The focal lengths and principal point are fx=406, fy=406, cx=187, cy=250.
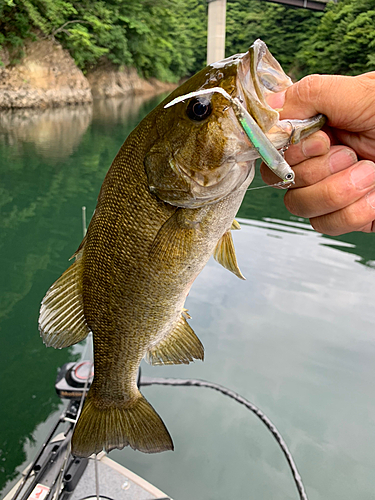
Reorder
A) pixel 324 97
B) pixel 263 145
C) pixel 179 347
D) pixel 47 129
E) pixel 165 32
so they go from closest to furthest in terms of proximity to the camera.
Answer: pixel 263 145 < pixel 324 97 < pixel 179 347 < pixel 47 129 < pixel 165 32

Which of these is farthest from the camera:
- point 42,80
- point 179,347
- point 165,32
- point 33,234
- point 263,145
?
point 165,32

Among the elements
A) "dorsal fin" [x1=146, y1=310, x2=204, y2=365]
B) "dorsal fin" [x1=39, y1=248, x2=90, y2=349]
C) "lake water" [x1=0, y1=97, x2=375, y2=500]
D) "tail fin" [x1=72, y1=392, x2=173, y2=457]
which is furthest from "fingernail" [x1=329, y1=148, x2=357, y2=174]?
"lake water" [x1=0, y1=97, x2=375, y2=500]

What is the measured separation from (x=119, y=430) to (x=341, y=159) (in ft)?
4.38

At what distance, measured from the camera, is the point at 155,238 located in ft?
4.38

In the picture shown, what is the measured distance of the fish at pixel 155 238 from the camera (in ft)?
3.85

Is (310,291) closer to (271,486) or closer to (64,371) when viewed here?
(271,486)

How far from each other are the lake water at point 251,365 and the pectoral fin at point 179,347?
2325 millimetres

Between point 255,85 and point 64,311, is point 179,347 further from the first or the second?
point 255,85

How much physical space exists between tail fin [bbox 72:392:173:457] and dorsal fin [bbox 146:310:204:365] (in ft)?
0.75

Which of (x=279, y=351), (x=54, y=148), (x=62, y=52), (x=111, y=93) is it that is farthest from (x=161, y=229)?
(x=111, y=93)

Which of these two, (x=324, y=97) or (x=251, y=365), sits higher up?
(x=324, y=97)

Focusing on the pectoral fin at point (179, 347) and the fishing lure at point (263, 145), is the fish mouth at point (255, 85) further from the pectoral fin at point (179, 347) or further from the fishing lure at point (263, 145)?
the pectoral fin at point (179, 347)

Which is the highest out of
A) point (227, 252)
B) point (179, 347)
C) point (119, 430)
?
point (227, 252)

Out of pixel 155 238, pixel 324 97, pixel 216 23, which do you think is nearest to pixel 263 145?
pixel 324 97
